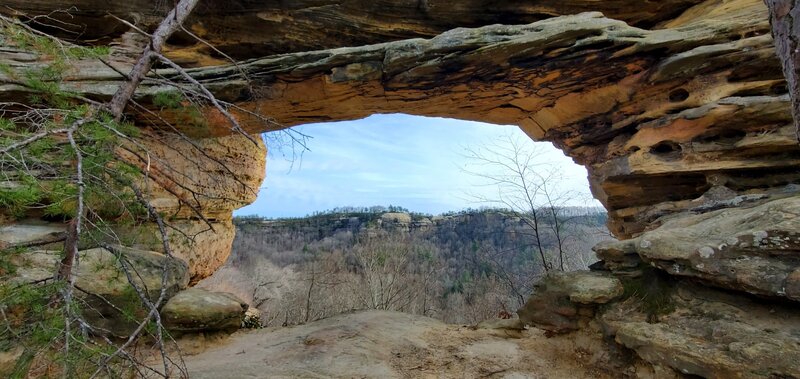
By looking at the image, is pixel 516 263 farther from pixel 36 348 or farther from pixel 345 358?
pixel 36 348

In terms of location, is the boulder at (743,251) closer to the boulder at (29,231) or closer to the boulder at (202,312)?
the boulder at (202,312)

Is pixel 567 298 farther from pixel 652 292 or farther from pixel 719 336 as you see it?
pixel 719 336

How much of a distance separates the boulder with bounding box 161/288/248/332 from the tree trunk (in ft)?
21.9

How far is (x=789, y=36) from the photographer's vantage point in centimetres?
163

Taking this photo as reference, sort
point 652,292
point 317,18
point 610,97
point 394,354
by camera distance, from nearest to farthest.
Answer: point 652,292 → point 394,354 → point 610,97 → point 317,18

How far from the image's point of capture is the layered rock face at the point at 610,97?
12.1 ft

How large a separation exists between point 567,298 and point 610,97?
3829 millimetres

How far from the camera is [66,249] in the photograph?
225 cm

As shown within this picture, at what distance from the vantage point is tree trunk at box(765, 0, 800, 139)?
1585mm

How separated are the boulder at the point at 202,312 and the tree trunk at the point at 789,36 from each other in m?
6.66

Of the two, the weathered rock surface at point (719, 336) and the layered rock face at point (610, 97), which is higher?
the layered rock face at point (610, 97)

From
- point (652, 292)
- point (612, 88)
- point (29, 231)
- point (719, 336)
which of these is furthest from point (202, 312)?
point (612, 88)

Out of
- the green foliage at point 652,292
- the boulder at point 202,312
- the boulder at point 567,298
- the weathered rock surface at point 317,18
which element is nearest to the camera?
the green foliage at point 652,292

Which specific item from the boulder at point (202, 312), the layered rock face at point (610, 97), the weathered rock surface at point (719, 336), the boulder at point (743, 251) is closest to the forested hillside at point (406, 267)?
the boulder at point (202, 312)
